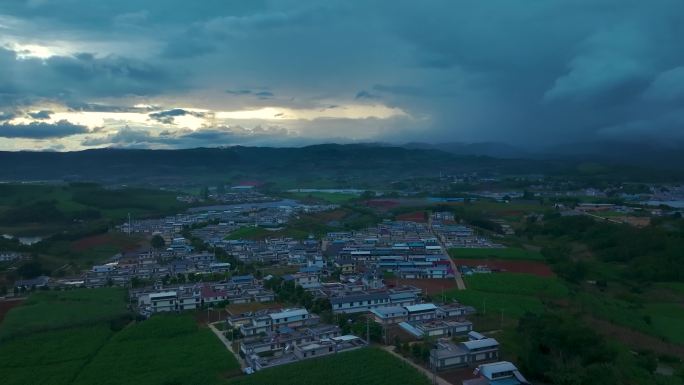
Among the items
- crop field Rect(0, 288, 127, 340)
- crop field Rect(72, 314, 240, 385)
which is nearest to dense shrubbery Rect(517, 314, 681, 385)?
crop field Rect(72, 314, 240, 385)

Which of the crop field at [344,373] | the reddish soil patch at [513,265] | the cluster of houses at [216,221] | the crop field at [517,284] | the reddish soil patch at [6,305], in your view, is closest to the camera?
the crop field at [344,373]

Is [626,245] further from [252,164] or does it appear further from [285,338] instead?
[252,164]

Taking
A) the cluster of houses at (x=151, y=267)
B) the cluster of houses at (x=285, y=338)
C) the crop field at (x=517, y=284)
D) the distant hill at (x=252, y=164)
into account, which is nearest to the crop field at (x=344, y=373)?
the cluster of houses at (x=285, y=338)

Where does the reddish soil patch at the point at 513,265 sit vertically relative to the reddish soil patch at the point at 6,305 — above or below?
above

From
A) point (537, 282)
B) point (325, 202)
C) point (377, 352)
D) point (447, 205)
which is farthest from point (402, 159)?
point (377, 352)

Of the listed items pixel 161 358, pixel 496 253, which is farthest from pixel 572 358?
pixel 496 253

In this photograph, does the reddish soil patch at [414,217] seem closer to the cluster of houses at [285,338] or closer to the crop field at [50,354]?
the cluster of houses at [285,338]

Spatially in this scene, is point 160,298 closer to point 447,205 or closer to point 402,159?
point 447,205
